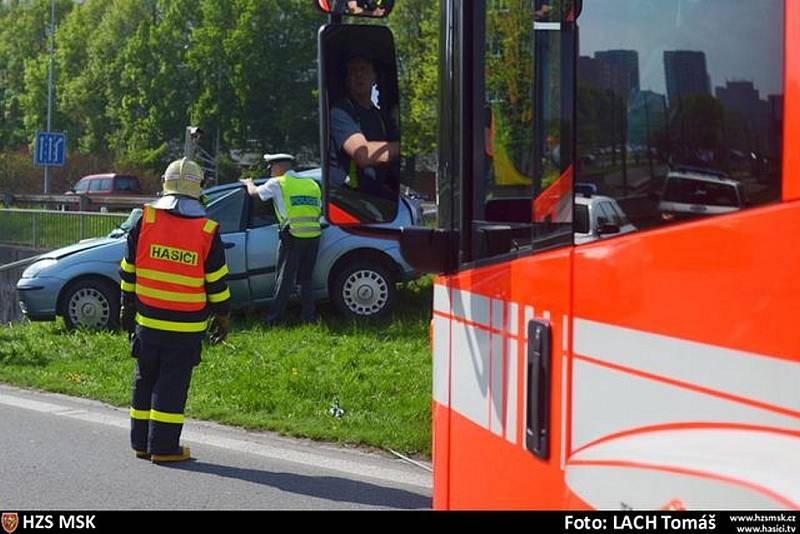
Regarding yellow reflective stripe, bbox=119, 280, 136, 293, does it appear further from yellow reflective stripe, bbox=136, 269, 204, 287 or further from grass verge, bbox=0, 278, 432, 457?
grass verge, bbox=0, 278, 432, 457

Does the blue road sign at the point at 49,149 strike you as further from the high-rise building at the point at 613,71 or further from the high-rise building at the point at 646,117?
the high-rise building at the point at 646,117

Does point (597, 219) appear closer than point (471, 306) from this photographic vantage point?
Yes

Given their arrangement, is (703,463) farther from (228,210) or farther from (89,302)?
(89,302)

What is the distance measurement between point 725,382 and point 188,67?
5245 cm

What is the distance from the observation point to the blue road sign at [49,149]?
24281 mm

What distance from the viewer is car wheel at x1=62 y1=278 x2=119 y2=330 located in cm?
1268

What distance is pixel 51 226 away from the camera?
1845cm

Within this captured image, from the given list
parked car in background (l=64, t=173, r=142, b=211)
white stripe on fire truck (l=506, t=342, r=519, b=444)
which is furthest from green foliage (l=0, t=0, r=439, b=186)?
white stripe on fire truck (l=506, t=342, r=519, b=444)

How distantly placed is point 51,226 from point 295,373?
9789 mm

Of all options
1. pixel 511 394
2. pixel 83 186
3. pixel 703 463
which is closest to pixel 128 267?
pixel 511 394

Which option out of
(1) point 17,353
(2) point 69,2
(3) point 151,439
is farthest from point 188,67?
(3) point 151,439

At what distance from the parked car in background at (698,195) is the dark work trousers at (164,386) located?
5.11 metres

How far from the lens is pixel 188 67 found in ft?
173

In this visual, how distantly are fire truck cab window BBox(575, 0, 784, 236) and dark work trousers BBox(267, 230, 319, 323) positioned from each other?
944 cm
